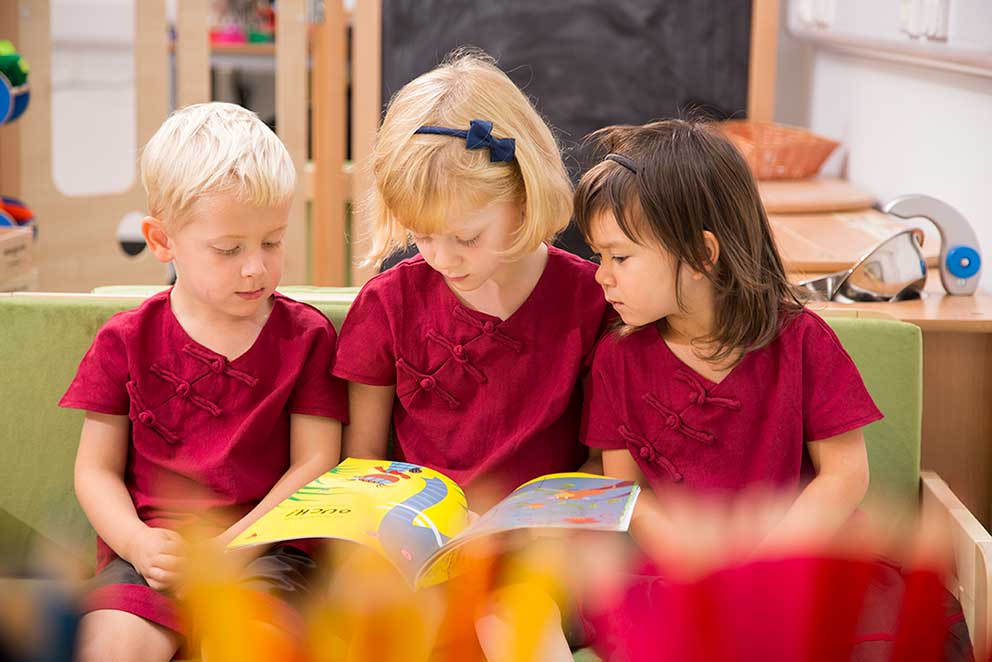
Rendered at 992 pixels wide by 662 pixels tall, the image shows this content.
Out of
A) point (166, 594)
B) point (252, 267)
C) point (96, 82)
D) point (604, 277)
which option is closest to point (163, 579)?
point (166, 594)

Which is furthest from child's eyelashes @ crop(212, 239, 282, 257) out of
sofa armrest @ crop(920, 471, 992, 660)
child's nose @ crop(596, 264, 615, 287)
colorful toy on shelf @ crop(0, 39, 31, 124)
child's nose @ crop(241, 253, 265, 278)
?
colorful toy on shelf @ crop(0, 39, 31, 124)

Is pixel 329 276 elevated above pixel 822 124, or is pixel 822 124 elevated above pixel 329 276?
pixel 822 124

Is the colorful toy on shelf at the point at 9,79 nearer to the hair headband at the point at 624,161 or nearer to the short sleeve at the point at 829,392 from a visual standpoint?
the hair headband at the point at 624,161

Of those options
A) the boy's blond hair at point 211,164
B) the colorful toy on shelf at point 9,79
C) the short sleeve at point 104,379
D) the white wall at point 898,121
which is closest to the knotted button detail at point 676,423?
the boy's blond hair at point 211,164

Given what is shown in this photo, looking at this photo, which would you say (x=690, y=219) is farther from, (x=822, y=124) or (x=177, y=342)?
(x=822, y=124)

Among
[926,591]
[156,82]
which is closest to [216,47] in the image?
[156,82]

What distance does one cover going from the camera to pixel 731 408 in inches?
49.1

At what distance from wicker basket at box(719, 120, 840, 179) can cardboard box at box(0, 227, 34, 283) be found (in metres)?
1.66

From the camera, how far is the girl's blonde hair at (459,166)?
123 cm

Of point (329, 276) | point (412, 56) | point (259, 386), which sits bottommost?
point (329, 276)

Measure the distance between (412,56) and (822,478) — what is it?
2.03 m

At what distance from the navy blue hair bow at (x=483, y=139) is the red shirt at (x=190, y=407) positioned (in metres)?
0.31

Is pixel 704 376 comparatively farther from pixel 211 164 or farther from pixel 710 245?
pixel 211 164

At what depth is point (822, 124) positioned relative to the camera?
3.34 meters
